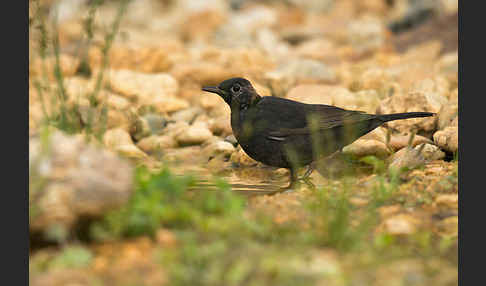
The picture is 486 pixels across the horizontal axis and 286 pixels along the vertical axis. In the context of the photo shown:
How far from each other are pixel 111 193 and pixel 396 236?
5.64ft

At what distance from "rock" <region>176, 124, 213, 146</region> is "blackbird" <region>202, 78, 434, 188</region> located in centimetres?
164

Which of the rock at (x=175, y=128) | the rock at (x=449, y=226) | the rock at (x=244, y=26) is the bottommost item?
the rock at (x=449, y=226)

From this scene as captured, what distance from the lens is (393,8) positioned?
18031 millimetres

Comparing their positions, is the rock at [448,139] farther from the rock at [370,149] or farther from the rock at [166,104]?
the rock at [166,104]

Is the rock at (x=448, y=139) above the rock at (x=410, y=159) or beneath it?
above

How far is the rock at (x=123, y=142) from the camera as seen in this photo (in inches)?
279

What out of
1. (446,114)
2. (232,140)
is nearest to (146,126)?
(232,140)

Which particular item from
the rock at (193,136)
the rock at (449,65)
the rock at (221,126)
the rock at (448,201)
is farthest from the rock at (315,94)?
the rock at (448,201)

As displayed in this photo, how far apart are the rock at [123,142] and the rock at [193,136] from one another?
532mm

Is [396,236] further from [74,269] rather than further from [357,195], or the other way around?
[74,269]

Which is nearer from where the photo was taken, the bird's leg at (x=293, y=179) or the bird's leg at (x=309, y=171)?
the bird's leg at (x=293, y=179)

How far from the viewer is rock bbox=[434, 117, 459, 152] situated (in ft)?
20.0

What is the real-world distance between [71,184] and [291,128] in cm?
275

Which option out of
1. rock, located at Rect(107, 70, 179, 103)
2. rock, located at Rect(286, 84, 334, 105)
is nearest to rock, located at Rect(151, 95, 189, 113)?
rock, located at Rect(107, 70, 179, 103)
